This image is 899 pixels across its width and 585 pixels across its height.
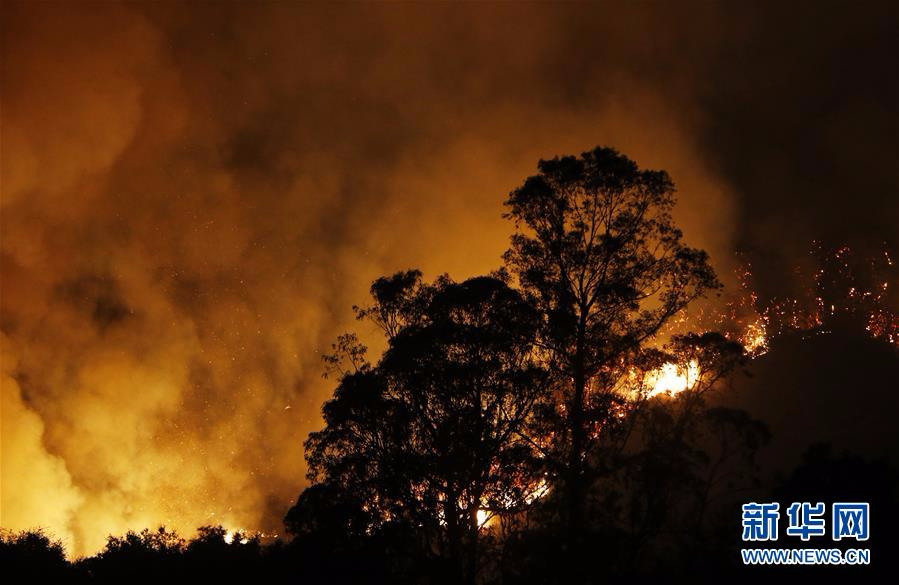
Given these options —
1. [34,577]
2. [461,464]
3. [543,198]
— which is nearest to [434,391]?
[461,464]

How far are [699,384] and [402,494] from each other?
14968mm

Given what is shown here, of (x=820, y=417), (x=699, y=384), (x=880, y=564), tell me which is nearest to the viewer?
(x=880, y=564)

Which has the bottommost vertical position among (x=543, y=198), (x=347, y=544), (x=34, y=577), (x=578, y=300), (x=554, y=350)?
(x=34, y=577)

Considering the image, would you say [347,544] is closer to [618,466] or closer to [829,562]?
[618,466]

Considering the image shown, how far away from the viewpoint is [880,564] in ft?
98.1

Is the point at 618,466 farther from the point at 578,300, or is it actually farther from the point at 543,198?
A: the point at 543,198

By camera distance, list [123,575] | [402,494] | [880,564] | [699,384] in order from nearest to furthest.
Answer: [880,564] < [402,494] < [699,384] < [123,575]

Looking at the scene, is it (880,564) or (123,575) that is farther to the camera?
(123,575)

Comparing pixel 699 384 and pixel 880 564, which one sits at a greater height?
pixel 699 384

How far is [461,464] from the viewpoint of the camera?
31156 millimetres

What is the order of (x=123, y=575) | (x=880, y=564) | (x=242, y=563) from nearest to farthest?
1. (x=880, y=564)
2. (x=242, y=563)
3. (x=123, y=575)

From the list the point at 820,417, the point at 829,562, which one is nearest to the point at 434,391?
the point at 829,562

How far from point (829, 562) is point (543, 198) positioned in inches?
758

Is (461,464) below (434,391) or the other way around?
below
